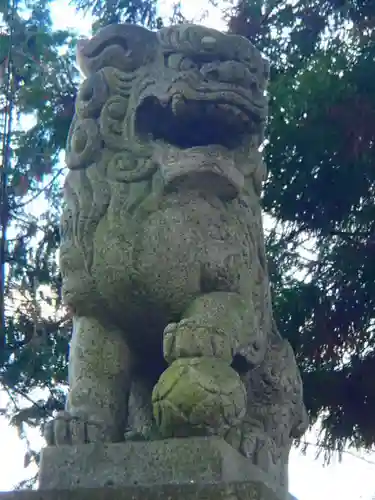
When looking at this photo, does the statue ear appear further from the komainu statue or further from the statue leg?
the statue leg

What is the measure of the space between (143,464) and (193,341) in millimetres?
323

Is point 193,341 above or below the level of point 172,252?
below

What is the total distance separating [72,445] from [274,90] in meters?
3.96

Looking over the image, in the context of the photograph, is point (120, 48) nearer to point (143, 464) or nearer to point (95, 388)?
point (95, 388)

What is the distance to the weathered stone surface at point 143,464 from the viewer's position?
7.27 feet

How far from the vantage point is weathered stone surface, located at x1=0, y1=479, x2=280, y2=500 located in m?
2.08

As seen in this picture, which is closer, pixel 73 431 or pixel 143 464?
pixel 143 464

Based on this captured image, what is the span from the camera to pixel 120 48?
283cm

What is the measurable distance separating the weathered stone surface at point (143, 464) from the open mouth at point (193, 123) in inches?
→ 35.5

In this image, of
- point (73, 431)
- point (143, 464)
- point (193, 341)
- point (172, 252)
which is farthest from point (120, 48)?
point (143, 464)

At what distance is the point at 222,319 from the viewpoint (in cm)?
246

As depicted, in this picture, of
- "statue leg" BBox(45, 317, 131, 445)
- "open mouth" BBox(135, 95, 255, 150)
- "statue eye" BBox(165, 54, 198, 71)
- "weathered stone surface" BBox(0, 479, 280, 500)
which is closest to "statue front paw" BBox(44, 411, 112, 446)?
"statue leg" BBox(45, 317, 131, 445)

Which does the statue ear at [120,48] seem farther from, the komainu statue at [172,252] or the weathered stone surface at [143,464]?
the weathered stone surface at [143,464]

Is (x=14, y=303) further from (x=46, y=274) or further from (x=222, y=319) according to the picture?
(x=222, y=319)
